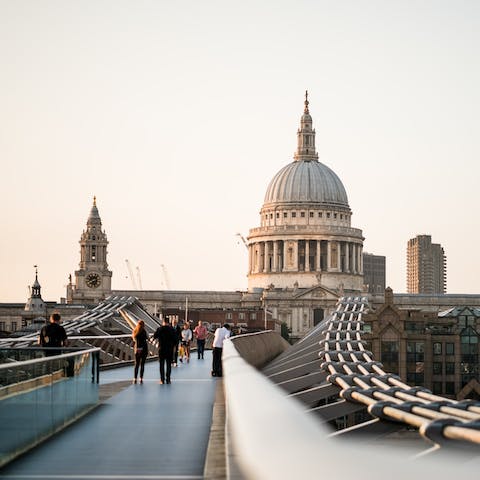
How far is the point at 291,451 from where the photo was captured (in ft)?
9.24

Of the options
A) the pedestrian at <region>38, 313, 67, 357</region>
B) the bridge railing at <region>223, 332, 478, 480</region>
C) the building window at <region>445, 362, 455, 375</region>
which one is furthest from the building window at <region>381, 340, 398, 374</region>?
the bridge railing at <region>223, 332, 478, 480</region>

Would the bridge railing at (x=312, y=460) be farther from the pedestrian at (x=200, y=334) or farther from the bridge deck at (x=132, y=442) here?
the pedestrian at (x=200, y=334)

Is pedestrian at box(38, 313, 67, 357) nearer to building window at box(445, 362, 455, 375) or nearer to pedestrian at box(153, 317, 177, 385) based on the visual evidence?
pedestrian at box(153, 317, 177, 385)

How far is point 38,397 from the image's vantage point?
1316 centimetres

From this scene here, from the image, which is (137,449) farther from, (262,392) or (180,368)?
(180,368)

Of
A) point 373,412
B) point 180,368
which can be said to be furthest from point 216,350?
point 373,412

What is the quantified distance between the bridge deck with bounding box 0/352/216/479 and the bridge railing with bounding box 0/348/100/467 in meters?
0.16

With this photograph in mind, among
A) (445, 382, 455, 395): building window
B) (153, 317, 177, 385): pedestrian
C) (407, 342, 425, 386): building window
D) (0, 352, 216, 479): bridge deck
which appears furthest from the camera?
(407, 342, 425, 386): building window

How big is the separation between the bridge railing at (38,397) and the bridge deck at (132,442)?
0.54ft

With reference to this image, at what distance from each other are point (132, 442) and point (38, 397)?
3.88 ft

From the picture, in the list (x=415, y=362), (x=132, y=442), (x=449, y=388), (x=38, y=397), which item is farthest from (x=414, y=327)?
→ (x=38, y=397)

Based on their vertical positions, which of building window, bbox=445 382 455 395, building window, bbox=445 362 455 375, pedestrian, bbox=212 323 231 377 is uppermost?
pedestrian, bbox=212 323 231 377

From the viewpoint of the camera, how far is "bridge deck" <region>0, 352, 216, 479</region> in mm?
10547

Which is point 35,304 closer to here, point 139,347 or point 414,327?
point 414,327
